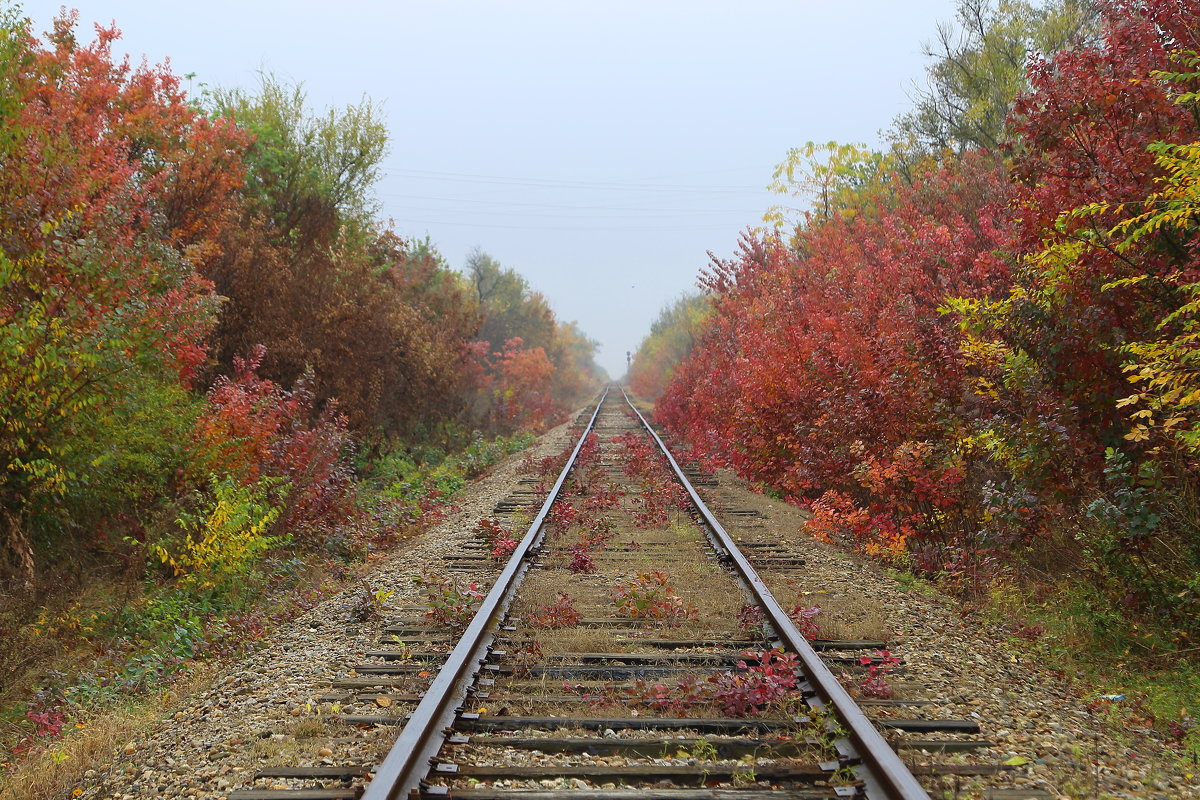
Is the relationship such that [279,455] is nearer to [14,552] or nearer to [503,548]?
[14,552]

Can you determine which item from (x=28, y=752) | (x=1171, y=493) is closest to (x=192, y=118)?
(x=28, y=752)

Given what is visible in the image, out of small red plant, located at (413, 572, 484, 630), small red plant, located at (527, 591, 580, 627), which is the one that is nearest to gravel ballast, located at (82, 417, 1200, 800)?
small red plant, located at (413, 572, 484, 630)

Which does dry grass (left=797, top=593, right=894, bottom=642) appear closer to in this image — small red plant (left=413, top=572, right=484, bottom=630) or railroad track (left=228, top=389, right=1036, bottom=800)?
railroad track (left=228, top=389, right=1036, bottom=800)

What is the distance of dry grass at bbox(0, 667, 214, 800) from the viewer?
430cm

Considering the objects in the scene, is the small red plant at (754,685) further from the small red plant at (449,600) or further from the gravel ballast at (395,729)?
the small red plant at (449,600)

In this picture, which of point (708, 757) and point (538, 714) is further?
point (538, 714)

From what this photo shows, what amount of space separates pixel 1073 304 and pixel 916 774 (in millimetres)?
4180

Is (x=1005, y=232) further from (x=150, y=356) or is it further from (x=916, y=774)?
(x=150, y=356)

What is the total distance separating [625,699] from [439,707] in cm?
110

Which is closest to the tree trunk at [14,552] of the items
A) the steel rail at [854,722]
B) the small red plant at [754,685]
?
the small red plant at [754,685]

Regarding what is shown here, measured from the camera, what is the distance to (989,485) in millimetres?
6973

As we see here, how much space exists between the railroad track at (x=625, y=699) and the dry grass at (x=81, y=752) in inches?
45.6

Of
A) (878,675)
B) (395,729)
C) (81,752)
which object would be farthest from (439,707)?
(878,675)

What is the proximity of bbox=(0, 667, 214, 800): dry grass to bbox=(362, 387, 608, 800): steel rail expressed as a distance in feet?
5.86
